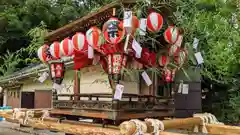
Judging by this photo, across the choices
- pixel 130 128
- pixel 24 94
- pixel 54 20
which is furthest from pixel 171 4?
pixel 54 20

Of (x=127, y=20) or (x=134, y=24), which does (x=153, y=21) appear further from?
(x=127, y=20)

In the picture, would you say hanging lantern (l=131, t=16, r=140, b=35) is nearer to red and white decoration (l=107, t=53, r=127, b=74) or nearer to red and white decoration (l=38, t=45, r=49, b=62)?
red and white decoration (l=107, t=53, r=127, b=74)

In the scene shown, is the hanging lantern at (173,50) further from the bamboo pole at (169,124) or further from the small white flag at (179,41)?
the bamboo pole at (169,124)

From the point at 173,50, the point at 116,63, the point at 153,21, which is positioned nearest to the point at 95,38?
the point at 116,63

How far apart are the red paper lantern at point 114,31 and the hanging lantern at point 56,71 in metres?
1.67

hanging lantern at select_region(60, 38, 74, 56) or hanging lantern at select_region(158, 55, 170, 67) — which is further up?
hanging lantern at select_region(60, 38, 74, 56)

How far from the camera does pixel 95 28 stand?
3596 mm

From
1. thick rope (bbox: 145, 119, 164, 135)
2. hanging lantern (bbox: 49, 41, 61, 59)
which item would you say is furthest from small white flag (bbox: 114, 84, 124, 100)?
hanging lantern (bbox: 49, 41, 61, 59)

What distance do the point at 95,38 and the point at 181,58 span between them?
1229mm

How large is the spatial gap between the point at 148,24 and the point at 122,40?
349 mm

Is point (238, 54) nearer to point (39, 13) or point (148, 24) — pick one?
point (148, 24)

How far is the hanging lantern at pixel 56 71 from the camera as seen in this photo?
4688 mm

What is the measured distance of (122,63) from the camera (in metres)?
3.42

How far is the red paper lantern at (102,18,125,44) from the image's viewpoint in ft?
10.6
